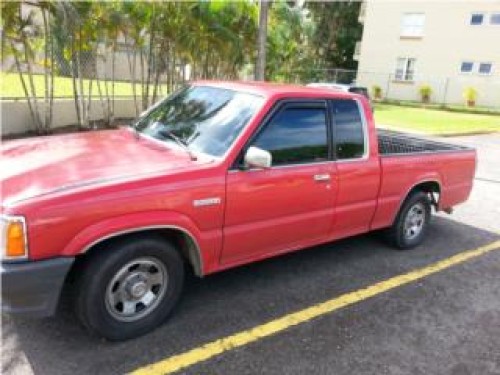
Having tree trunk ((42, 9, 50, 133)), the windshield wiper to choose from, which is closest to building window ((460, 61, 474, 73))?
tree trunk ((42, 9, 50, 133))

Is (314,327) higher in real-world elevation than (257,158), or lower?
lower

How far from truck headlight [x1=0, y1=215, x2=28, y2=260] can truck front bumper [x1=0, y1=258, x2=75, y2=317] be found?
2.3 inches

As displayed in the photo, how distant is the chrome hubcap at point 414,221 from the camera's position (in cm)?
538

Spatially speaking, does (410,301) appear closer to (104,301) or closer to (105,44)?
(104,301)

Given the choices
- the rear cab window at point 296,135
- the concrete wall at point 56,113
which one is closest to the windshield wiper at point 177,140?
the rear cab window at point 296,135

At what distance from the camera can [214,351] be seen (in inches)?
128

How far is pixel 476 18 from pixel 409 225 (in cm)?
2834

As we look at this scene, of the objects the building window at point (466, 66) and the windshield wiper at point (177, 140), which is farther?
the building window at point (466, 66)

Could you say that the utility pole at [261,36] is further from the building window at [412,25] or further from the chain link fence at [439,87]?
the building window at [412,25]

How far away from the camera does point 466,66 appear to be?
29453mm

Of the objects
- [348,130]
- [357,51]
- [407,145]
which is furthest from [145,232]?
[357,51]

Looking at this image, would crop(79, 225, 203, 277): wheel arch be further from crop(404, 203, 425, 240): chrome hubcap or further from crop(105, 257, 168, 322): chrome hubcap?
crop(404, 203, 425, 240): chrome hubcap

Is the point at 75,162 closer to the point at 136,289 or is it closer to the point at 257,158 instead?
the point at 136,289

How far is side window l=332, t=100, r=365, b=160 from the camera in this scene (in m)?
4.40
